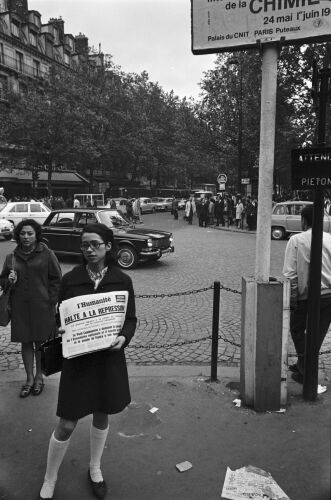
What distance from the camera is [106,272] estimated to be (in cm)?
276

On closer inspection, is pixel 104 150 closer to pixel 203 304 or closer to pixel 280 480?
pixel 203 304

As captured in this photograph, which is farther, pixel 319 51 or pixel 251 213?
pixel 251 213

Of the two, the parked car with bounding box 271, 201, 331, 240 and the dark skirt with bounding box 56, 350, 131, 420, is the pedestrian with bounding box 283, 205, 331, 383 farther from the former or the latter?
the parked car with bounding box 271, 201, 331, 240

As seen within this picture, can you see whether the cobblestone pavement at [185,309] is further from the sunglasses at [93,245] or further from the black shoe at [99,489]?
the sunglasses at [93,245]

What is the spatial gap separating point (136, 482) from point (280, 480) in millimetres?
974

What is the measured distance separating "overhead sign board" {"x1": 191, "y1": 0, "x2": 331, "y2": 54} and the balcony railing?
39436 mm

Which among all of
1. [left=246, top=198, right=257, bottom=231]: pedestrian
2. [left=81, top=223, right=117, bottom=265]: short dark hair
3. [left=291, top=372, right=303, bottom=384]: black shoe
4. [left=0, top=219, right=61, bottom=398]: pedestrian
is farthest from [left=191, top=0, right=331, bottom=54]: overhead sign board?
[left=246, top=198, right=257, bottom=231]: pedestrian

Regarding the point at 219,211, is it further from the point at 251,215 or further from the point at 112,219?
the point at 112,219

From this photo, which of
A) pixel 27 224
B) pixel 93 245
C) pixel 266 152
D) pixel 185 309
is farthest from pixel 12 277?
pixel 185 309

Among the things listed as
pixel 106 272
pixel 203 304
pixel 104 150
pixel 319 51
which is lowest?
pixel 203 304

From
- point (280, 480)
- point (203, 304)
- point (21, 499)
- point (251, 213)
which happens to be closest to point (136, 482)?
point (21, 499)

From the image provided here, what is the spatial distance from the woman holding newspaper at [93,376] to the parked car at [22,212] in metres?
17.1

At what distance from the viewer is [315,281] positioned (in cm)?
375

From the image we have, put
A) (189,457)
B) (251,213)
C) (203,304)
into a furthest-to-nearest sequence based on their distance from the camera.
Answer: (251,213) → (203,304) → (189,457)
